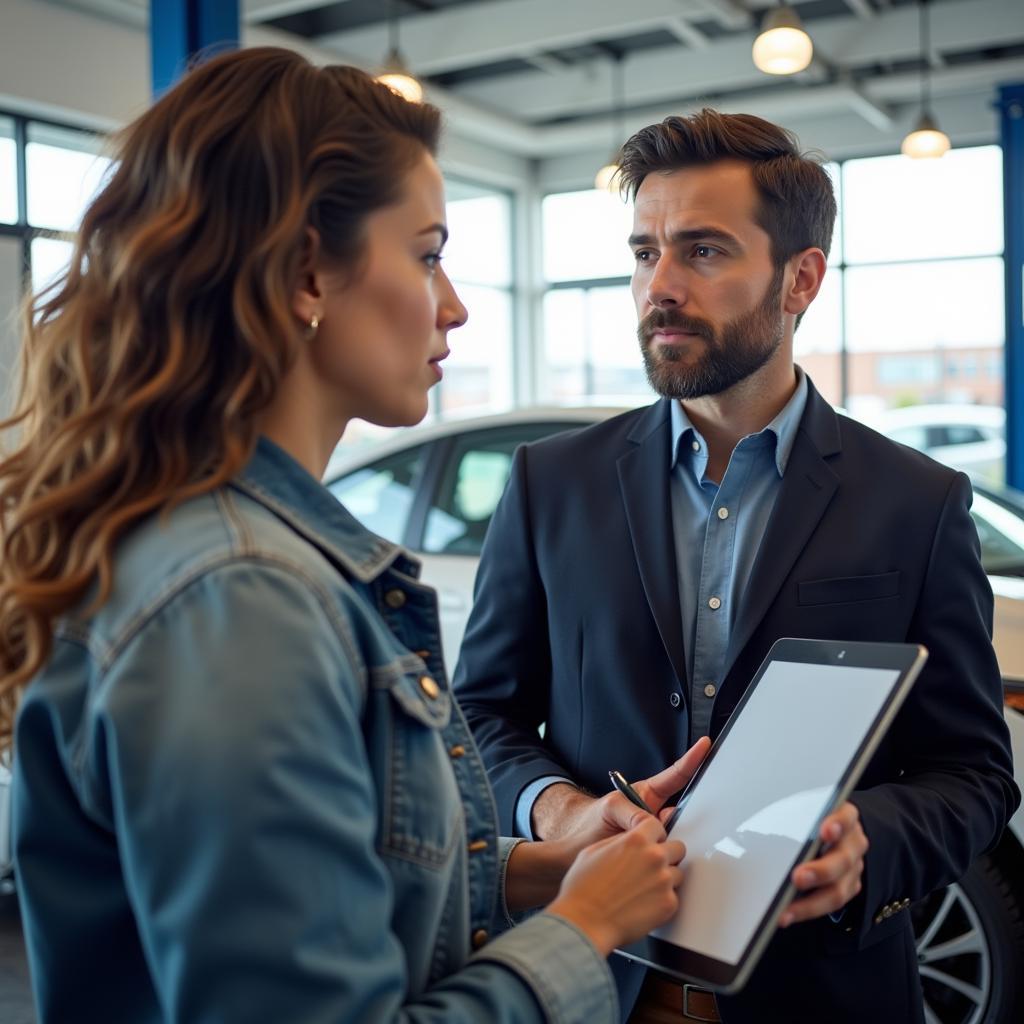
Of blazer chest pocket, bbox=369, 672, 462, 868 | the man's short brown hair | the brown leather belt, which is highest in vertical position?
the man's short brown hair

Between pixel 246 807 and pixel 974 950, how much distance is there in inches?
87.1

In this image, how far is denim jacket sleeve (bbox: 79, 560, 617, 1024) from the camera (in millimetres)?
795

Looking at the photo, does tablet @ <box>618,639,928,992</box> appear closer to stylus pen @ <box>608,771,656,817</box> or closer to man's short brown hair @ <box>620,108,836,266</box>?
stylus pen @ <box>608,771,656,817</box>

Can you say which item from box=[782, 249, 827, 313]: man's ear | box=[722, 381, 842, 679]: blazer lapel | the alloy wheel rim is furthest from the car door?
box=[722, 381, 842, 679]: blazer lapel

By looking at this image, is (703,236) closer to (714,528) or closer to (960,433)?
(714,528)

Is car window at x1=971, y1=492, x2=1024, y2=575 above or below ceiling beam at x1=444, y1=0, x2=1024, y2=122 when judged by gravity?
below

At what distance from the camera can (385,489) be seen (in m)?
3.89

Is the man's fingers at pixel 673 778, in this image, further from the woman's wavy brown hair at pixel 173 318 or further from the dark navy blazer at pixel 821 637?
the woman's wavy brown hair at pixel 173 318

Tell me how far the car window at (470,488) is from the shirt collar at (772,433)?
187cm

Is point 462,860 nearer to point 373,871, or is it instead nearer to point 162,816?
point 373,871

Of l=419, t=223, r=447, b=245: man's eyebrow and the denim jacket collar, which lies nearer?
the denim jacket collar

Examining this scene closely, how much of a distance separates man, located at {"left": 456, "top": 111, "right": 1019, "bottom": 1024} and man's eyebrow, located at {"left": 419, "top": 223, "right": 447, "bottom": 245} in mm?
621

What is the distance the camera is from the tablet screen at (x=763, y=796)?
1108mm

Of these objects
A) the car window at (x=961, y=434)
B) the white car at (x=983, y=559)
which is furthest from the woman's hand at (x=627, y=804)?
the car window at (x=961, y=434)
